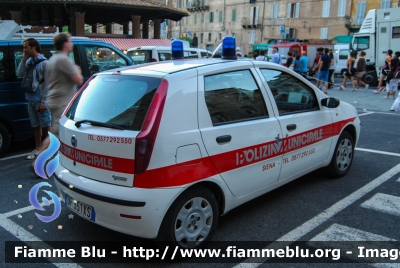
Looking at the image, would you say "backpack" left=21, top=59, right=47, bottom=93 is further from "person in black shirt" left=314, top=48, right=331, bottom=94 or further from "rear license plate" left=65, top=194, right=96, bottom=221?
"person in black shirt" left=314, top=48, right=331, bottom=94

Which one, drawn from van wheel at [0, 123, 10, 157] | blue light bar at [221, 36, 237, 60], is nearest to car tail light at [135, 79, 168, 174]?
blue light bar at [221, 36, 237, 60]

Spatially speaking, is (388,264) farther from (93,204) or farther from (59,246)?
(59,246)

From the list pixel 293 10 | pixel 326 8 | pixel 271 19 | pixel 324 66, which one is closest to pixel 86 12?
pixel 324 66

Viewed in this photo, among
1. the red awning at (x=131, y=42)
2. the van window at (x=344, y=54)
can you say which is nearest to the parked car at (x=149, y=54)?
the red awning at (x=131, y=42)

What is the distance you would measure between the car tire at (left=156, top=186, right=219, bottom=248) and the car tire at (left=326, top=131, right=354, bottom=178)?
7.71 ft

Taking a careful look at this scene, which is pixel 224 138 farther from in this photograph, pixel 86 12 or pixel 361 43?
pixel 86 12

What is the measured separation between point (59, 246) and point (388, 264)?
2852 mm

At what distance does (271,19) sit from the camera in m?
45.9

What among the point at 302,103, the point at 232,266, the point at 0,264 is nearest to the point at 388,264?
the point at 232,266

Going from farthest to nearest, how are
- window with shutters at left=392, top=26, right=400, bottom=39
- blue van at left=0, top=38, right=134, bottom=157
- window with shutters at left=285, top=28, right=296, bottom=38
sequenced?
window with shutters at left=285, top=28, right=296, bottom=38
window with shutters at left=392, top=26, right=400, bottom=39
blue van at left=0, top=38, right=134, bottom=157

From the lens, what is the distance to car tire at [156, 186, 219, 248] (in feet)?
9.67

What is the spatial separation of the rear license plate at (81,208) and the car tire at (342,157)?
3264mm

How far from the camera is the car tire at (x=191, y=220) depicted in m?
2.95

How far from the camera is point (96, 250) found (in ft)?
10.7
